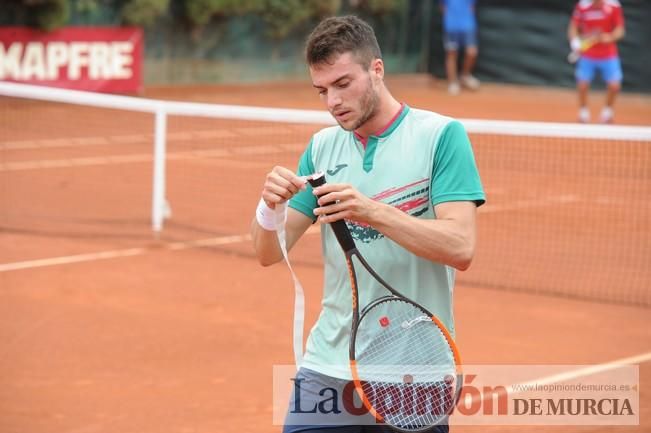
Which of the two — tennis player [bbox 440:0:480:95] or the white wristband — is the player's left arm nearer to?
the white wristband

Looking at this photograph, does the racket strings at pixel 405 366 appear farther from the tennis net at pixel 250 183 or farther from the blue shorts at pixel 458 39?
the blue shorts at pixel 458 39

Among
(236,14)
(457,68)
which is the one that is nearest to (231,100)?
(236,14)

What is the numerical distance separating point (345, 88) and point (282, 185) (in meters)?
0.36

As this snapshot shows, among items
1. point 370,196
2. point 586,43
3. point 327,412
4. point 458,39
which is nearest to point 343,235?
point 370,196

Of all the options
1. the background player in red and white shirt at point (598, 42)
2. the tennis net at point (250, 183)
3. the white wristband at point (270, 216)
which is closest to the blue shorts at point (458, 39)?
the background player in red and white shirt at point (598, 42)

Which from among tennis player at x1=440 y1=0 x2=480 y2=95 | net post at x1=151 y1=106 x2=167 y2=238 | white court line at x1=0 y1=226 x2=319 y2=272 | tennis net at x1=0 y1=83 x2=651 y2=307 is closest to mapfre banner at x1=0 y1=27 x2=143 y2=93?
tennis net at x1=0 y1=83 x2=651 y2=307

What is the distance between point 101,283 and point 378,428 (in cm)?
528

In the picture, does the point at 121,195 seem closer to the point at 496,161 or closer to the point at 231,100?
the point at 496,161

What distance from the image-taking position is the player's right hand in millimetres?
3270

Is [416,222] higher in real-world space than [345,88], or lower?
lower

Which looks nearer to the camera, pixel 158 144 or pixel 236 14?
pixel 158 144

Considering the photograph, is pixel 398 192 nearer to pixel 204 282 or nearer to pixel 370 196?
pixel 370 196

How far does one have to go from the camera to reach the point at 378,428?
11.5 ft

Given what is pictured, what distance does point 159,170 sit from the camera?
10.0 meters
